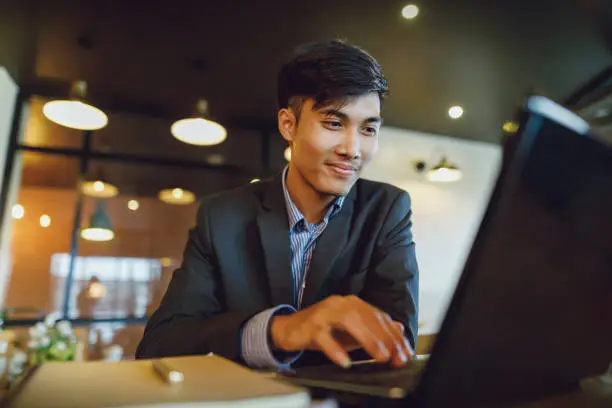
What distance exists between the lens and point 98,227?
15.4 feet

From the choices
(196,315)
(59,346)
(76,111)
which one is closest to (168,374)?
(196,315)

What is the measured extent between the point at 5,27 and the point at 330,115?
3.54 meters

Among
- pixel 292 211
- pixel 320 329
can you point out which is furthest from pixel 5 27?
pixel 320 329

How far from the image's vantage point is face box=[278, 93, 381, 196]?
1090 mm

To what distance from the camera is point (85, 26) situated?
11.2ft

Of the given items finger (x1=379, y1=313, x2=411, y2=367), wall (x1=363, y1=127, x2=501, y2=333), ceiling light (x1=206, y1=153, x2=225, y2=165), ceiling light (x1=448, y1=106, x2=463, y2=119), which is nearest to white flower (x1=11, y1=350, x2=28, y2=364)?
finger (x1=379, y1=313, x2=411, y2=367)

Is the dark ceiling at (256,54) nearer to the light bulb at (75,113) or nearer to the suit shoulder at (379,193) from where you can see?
the light bulb at (75,113)

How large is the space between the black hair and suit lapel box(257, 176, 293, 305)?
0.26 m

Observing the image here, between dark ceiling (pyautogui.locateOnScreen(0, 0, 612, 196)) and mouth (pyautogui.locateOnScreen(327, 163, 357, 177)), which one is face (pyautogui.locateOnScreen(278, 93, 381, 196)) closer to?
mouth (pyautogui.locateOnScreen(327, 163, 357, 177))

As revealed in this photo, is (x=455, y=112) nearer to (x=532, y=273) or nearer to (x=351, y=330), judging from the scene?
(x=351, y=330)

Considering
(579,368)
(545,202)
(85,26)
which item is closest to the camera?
(545,202)

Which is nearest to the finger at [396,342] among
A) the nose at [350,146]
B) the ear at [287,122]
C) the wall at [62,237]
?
the nose at [350,146]

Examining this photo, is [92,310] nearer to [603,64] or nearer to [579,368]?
[579,368]

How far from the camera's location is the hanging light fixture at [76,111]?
10.1 ft
